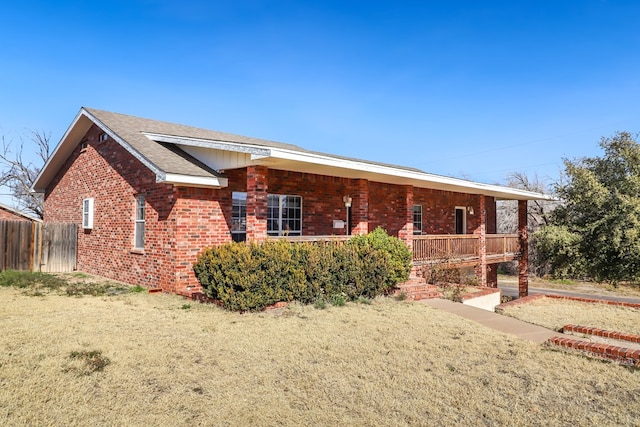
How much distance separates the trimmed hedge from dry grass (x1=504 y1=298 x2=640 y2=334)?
331 centimetres

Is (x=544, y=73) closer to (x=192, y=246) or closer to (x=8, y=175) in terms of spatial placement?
(x=192, y=246)

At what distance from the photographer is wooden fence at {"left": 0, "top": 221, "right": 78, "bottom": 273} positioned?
46.9 ft

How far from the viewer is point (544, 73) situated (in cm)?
1841

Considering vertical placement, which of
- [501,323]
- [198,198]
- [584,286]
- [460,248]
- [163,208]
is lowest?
[584,286]

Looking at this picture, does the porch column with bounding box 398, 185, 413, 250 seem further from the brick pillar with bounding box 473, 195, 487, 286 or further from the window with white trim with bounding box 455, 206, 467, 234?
the window with white trim with bounding box 455, 206, 467, 234

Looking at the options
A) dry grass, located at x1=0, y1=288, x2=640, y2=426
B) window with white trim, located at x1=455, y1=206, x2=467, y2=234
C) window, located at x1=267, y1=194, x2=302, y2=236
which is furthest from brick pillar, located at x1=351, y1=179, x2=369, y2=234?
window with white trim, located at x1=455, y1=206, x2=467, y2=234

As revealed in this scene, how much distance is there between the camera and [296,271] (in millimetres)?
8984

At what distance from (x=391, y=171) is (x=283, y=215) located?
3703 mm

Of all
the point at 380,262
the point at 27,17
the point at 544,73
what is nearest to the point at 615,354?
the point at 380,262

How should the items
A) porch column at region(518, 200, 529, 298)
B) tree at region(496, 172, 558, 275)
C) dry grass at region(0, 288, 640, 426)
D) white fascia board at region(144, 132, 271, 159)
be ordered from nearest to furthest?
dry grass at region(0, 288, 640, 426) < white fascia board at region(144, 132, 271, 159) < porch column at region(518, 200, 529, 298) < tree at region(496, 172, 558, 275)

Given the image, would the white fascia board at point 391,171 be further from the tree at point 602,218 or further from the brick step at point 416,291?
the brick step at point 416,291

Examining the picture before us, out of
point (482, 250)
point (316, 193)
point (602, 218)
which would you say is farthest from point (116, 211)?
point (602, 218)

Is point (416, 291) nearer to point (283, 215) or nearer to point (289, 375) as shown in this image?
point (283, 215)

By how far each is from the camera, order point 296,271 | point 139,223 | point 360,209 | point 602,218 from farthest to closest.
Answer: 1. point 602,218
2. point 360,209
3. point 139,223
4. point 296,271
